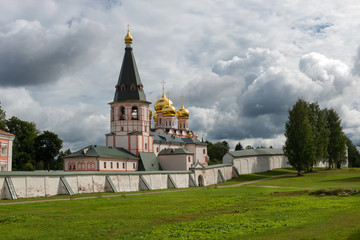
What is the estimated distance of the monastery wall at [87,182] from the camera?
1145 inches

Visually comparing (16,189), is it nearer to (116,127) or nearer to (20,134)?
(116,127)

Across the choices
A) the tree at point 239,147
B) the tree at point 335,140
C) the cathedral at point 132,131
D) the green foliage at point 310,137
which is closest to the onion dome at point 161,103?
the cathedral at point 132,131

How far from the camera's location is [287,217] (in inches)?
645

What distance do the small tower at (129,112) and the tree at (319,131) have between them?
29544 mm

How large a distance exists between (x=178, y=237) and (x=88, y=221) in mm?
5513

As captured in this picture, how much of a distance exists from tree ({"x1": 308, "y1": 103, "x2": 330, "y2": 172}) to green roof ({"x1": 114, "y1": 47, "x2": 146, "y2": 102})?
3114 cm

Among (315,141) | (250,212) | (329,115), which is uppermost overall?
(329,115)

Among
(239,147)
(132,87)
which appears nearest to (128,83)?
(132,87)

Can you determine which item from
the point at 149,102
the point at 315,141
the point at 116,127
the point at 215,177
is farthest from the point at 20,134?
the point at 315,141

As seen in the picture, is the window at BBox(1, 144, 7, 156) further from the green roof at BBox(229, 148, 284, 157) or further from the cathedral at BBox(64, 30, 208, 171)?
the green roof at BBox(229, 148, 284, 157)

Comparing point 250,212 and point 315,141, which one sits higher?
point 315,141

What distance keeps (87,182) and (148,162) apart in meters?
26.0

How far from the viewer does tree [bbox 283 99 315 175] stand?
63656 millimetres

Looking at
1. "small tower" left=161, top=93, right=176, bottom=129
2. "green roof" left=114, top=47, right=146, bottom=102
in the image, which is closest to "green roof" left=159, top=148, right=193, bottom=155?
"green roof" left=114, top=47, right=146, bottom=102
